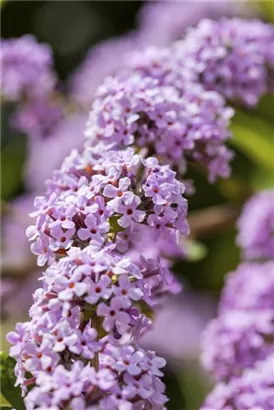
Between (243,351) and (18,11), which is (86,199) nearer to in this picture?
(243,351)

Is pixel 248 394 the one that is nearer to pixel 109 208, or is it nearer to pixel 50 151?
pixel 109 208

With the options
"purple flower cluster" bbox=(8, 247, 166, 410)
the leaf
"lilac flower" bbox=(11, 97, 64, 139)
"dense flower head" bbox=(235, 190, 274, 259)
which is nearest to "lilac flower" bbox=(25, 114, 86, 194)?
the leaf

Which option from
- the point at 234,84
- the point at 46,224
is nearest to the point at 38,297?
the point at 46,224

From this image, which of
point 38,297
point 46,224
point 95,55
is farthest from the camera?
point 95,55

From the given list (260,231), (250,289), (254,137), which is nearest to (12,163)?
(254,137)

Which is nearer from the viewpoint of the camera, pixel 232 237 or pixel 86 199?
pixel 86 199
